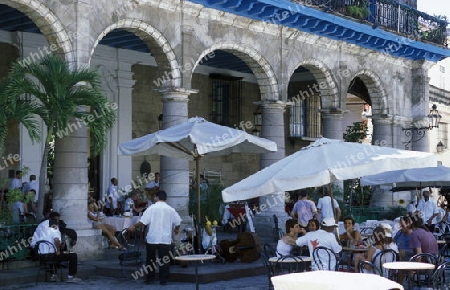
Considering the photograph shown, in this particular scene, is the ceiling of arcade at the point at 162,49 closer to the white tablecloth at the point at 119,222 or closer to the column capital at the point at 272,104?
the column capital at the point at 272,104

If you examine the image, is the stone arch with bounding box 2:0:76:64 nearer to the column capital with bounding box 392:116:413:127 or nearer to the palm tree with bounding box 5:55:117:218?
the palm tree with bounding box 5:55:117:218

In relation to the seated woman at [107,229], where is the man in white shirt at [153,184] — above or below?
above

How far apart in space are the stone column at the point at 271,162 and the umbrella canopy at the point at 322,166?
729 cm

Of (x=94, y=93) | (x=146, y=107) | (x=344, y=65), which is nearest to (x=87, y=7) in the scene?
(x=94, y=93)

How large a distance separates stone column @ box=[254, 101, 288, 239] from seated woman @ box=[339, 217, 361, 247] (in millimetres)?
6206

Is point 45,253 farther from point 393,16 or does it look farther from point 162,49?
point 393,16

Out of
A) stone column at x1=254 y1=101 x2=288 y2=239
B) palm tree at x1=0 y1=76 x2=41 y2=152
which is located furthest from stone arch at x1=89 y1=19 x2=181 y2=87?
palm tree at x1=0 y1=76 x2=41 y2=152

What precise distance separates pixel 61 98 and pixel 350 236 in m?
5.14

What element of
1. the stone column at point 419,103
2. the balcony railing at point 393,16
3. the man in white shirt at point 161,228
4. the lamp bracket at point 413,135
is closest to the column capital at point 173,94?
the balcony railing at point 393,16

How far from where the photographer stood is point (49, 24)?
12.9 metres

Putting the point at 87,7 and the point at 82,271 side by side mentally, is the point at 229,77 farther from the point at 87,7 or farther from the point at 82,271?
the point at 82,271

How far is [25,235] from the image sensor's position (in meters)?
12.3

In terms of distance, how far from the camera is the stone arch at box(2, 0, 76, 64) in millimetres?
12602

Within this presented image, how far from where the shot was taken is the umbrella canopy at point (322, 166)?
9047mm
